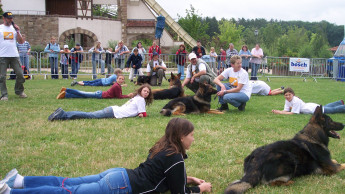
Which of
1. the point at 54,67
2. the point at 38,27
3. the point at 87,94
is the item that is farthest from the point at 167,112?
the point at 38,27

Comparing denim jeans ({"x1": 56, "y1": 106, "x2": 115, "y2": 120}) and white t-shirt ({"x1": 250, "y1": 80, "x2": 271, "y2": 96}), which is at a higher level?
white t-shirt ({"x1": 250, "y1": 80, "x2": 271, "y2": 96})

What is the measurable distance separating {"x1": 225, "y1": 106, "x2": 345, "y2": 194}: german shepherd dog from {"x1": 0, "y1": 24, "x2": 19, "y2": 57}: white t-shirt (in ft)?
27.5

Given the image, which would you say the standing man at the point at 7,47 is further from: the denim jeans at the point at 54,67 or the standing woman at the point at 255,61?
the standing woman at the point at 255,61

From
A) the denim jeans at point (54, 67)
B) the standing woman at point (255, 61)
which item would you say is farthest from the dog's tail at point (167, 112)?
the standing woman at point (255, 61)

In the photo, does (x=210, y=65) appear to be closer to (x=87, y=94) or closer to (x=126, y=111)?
(x=87, y=94)

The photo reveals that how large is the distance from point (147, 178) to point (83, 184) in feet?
2.08

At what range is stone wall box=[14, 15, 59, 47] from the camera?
35281 millimetres

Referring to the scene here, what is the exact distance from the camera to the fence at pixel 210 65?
754 inches

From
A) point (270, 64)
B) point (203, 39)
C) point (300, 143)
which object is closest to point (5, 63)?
point (300, 143)

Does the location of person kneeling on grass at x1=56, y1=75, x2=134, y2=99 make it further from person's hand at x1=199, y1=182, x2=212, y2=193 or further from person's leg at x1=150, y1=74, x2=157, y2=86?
person's hand at x1=199, y1=182, x2=212, y2=193

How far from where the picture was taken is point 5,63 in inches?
388

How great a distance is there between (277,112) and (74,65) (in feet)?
43.4

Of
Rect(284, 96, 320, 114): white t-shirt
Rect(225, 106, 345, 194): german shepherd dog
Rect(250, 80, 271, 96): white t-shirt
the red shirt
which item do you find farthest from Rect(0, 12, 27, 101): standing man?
Rect(225, 106, 345, 194): german shepherd dog

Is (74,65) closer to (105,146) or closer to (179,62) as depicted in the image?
(179,62)
